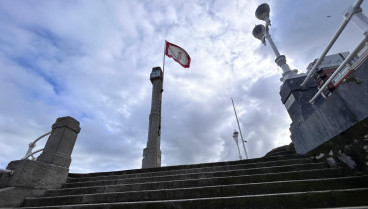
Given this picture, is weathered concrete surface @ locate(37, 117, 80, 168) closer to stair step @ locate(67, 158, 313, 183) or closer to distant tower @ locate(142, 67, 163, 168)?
stair step @ locate(67, 158, 313, 183)

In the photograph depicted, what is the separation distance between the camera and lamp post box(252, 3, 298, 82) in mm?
4520

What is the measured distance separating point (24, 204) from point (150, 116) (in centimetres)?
694

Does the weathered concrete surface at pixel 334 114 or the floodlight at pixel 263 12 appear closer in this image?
the weathered concrete surface at pixel 334 114

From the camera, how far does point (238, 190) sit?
2.85m

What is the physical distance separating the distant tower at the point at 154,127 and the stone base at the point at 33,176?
436cm

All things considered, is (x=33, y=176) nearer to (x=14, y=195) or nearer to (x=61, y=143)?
(x=14, y=195)

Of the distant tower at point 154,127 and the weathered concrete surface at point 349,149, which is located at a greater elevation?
the distant tower at point 154,127

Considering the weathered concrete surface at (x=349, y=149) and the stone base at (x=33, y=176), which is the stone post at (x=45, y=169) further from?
the weathered concrete surface at (x=349, y=149)

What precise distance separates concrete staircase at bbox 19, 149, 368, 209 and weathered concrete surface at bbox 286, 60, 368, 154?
52cm

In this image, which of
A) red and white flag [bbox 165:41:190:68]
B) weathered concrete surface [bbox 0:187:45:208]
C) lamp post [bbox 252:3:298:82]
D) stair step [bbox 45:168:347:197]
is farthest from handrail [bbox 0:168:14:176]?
red and white flag [bbox 165:41:190:68]

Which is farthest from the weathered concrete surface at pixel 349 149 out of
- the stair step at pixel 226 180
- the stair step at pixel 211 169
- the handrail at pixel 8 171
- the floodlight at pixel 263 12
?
the handrail at pixel 8 171

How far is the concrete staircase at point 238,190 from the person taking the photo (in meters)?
2.26

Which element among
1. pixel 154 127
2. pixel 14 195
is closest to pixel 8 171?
pixel 14 195

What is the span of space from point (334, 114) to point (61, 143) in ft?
21.0
